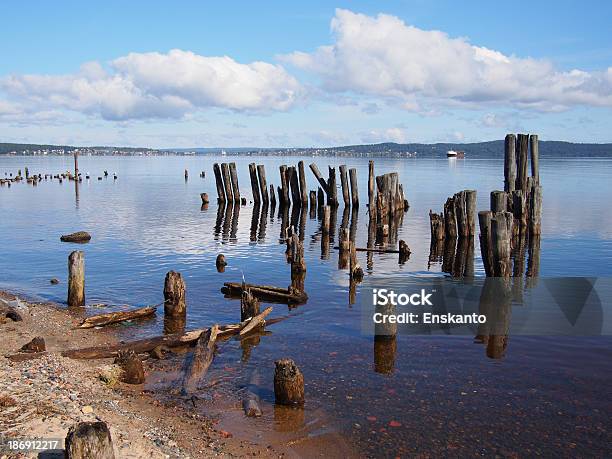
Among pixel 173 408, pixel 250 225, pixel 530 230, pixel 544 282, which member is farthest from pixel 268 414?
pixel 250 225

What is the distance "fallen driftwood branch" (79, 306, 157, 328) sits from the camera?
14.6 meters

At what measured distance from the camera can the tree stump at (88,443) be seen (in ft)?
21.0

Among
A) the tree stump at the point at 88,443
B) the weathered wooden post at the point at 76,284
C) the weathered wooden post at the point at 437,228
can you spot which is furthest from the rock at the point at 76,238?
the tree stump at the point at 88,443

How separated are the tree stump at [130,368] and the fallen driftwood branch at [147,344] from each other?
3.23ft

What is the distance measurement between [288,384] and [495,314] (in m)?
8.18

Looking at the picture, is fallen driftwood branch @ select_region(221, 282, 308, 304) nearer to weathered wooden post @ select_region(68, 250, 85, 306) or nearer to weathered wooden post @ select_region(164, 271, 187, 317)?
weathered wooden post @ select_region(164, 271, 187, 317)

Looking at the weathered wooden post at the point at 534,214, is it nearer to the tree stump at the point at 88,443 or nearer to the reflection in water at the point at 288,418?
the reflection in water at the point at 288,418

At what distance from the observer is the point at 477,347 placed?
13469 millimetres

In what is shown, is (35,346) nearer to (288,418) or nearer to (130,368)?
(130,368)

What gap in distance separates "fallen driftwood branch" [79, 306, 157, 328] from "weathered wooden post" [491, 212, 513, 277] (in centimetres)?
1047

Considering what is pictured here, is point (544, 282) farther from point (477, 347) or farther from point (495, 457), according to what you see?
point (495, 457)

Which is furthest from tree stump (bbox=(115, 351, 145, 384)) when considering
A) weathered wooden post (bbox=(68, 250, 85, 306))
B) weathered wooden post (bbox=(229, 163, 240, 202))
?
weathered wooden post (bbox=(229, 163, 240, 202))

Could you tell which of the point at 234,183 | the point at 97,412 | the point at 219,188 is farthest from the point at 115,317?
the point at 219,188

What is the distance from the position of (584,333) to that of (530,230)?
14.8m
